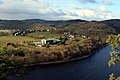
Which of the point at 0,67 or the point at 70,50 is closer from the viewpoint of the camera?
the point at 0,67

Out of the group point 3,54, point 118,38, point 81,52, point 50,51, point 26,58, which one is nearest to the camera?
point 118,38

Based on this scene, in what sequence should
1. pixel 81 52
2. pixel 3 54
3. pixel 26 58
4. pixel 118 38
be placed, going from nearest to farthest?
pixel 118 38 → pixel 3 54 → pixel 26 58 → pixel 81 52

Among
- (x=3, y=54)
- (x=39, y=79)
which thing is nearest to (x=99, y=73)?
(x=39, y=79)

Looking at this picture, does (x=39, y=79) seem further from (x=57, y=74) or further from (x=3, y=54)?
(x=3, y=54)

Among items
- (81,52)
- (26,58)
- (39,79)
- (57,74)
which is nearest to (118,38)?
(39,79)

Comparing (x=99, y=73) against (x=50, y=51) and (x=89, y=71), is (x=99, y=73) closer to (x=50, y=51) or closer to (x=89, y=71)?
A: (x=89, y=71)

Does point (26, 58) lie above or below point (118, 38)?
below

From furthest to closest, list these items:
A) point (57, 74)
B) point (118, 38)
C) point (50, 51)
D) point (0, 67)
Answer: point (50, 51) → point (57, 74) → point (0, 67) → point (118, 38)

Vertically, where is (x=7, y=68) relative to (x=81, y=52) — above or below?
above

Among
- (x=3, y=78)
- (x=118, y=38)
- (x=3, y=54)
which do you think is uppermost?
(x=118, y=38)
